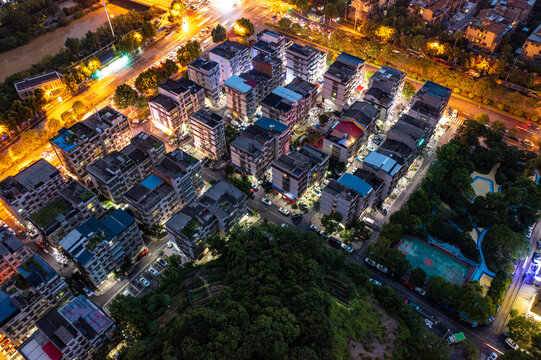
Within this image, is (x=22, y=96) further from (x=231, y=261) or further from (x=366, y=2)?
(x=366, y=2)

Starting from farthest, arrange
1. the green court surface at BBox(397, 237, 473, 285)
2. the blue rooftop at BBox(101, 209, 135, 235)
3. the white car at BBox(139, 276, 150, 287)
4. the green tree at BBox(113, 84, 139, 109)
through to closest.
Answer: the green tree at BBox(113, 84, 139, 109)
the green court surface at BBox(397, 237, 473, 285)
the white car at BBox(139, 276, 150, 287)
the blue rooftop at BBox(101, 209, 135, 235)

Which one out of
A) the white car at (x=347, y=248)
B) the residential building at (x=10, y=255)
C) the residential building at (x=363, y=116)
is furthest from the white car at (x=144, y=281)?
the residential building at (x=363, y=116)

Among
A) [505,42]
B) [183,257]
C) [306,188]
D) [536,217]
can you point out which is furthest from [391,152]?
[505,42]

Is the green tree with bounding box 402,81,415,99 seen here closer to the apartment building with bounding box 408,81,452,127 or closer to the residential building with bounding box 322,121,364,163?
the apartment building with bounding box 408,81,452,127

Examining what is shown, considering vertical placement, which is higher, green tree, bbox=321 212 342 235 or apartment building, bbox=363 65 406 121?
apartment building, bbox=363 65 406 121

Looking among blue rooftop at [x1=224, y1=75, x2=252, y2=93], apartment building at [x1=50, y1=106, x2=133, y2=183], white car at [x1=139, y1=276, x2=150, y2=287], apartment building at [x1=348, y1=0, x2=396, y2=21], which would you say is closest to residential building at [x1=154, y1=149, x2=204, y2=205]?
white car at [x1=139, y1=276, x2=150, y2=287]

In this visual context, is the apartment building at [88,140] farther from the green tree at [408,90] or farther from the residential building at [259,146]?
the green tree at [408,90]

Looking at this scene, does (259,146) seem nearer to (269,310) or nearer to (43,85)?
(269,310)
